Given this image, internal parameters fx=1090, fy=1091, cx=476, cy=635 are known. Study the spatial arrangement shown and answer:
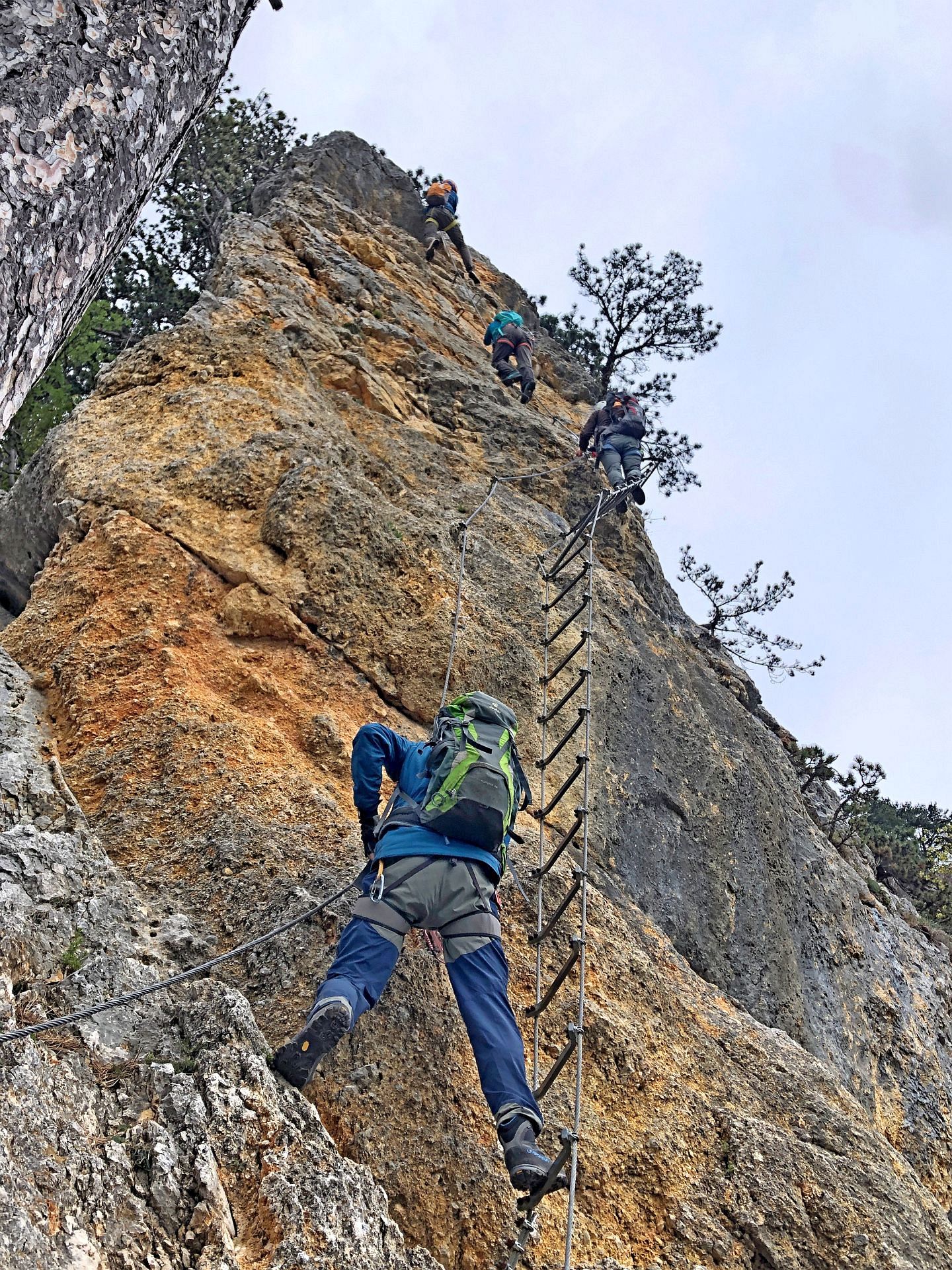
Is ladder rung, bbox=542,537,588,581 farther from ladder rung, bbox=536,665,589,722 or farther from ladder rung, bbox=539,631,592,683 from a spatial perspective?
ladder rung, bbox=536,665,589,722

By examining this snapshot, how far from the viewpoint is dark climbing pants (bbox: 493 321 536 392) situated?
43.8 ft

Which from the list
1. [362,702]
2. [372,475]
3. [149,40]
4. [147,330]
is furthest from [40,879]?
[147,330]

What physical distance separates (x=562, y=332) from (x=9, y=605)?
50.4 feet

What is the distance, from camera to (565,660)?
834 centimetres

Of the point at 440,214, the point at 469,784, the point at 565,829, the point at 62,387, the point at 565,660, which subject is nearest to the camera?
the point at 469,784

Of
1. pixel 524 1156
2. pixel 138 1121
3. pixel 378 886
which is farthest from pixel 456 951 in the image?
pixel 138 1121

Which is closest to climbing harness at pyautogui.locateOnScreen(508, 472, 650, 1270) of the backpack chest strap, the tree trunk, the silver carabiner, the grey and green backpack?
the backpack chest strap

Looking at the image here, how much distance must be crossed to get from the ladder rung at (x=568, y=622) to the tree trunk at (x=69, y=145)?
535cm

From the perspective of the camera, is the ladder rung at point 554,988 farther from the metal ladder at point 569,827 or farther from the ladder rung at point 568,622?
the ladder rung at point 568,622

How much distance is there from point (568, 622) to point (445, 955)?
4339mm

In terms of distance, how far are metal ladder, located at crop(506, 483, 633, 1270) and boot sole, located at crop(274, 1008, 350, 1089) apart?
900 mm

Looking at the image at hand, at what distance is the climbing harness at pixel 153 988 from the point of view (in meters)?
3.46

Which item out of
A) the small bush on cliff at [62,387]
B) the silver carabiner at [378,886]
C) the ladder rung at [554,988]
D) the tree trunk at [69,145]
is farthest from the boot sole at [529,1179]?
the small bush on cliff at [62,387]

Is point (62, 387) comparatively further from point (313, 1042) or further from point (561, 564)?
point (313, 1042)
